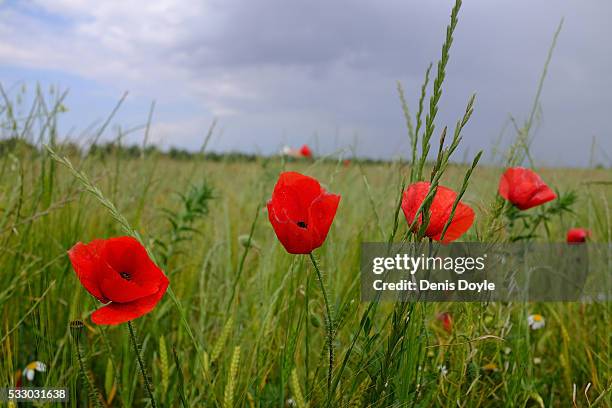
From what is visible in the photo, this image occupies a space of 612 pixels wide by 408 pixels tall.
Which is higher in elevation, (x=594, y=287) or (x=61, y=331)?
(x=594, y=287)

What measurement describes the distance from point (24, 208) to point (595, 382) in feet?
5.71

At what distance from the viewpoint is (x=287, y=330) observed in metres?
0.96

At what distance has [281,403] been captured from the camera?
92cm

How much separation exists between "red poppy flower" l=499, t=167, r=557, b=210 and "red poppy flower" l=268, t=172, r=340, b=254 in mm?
621

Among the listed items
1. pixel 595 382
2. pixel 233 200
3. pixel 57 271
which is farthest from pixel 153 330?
pixel 233 200

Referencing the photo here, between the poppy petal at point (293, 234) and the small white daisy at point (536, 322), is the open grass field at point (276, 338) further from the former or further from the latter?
the poppy petal at point (293, 234)

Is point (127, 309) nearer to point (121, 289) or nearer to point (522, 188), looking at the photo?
point (121, 289)

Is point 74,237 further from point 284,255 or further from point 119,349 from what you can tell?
point 284,255

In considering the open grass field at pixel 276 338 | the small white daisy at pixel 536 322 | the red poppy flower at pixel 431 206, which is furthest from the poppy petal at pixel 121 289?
the small white daisy at pixel 536 322

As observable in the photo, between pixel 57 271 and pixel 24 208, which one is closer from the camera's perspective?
pixel 57 271

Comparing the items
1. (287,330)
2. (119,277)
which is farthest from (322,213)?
(287,330)

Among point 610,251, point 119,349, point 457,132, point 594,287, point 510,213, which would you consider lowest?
point 119,349

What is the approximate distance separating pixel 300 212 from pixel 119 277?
0.79 ft

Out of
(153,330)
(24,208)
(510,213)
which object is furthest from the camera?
(24,208)
